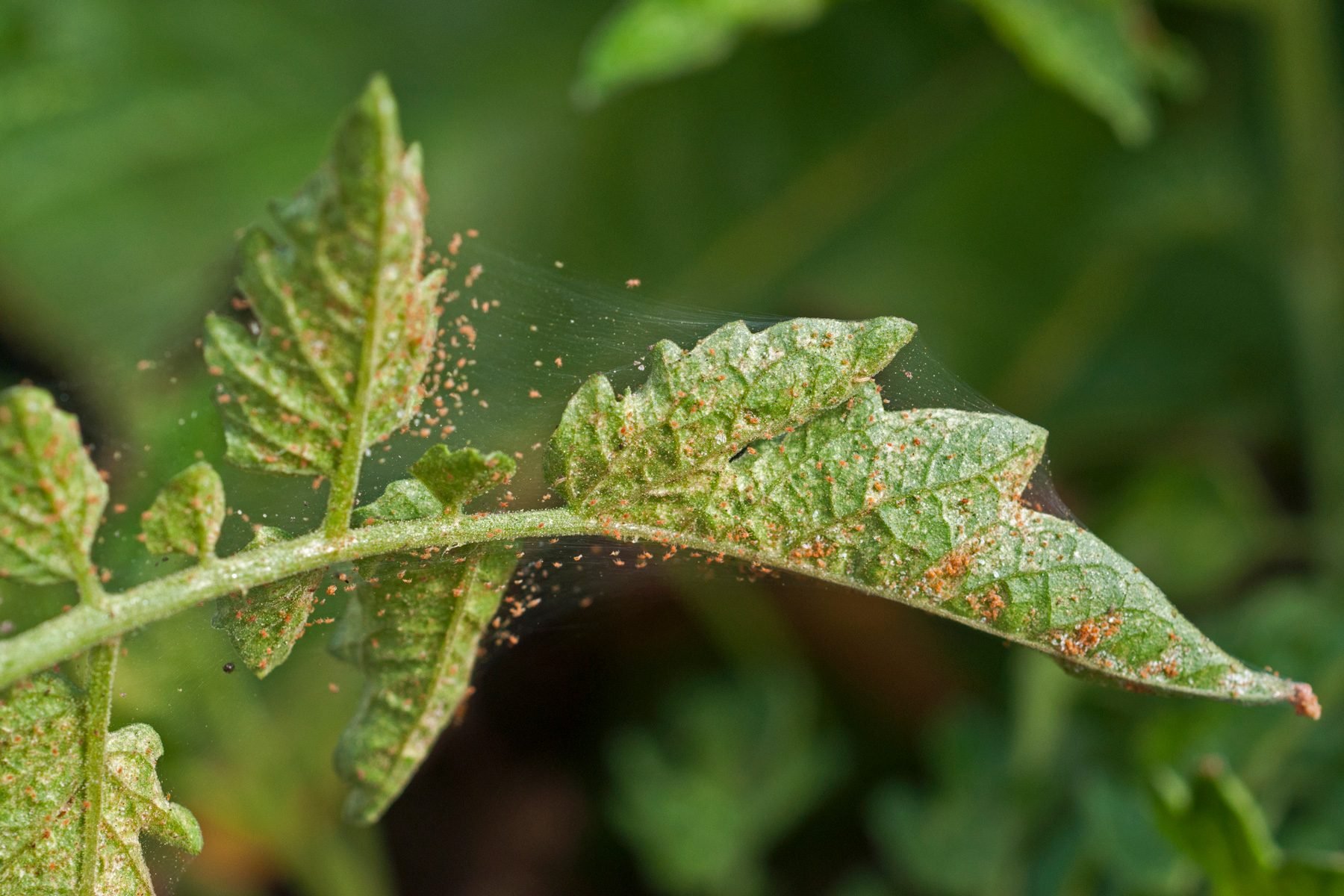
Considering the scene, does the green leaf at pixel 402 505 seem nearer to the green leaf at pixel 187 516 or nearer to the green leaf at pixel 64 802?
the green leaf at pixel 187 516

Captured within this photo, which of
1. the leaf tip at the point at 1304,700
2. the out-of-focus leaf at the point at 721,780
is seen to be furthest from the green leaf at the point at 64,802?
the out-of-focus leaf at the point at 721,780

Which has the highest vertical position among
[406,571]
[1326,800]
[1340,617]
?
[406,571]

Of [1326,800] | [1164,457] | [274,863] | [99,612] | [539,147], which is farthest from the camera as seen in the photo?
[539,147]

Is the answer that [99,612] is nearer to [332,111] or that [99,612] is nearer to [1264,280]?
[332,111]

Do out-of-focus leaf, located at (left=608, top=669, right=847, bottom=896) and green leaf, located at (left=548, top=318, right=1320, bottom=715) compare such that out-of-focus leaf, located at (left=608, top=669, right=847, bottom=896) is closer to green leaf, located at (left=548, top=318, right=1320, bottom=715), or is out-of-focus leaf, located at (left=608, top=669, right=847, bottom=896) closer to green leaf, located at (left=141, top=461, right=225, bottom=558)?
green leaf, located at (left=548, top=318, right=1320, bottom=715)

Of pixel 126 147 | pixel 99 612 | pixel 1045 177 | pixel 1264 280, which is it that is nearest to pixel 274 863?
pixel 126 147

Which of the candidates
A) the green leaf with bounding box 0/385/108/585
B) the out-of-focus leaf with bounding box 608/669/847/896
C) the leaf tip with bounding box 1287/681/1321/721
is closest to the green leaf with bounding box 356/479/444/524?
the green leaf with bounding box 0/385/108/585
